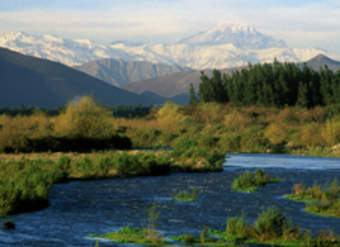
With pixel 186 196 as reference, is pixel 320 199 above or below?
above

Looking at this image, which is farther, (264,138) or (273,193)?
(264,138)

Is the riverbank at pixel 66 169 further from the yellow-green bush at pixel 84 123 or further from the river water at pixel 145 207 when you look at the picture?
the yellow-green bush at pixel 84 123

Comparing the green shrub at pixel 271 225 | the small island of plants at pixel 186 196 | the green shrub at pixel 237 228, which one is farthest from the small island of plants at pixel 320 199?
the green shrub at pixel 237 228

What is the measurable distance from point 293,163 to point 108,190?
2103 cm

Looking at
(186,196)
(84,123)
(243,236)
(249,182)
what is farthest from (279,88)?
(243,236)

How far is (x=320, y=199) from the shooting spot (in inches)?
1089

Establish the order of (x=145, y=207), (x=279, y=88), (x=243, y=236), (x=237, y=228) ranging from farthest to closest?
(x=279, y=88), (x=145, y=207), (x=237, y=228), (x=243, y=236)

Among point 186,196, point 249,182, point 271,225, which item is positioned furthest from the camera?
point 249,182

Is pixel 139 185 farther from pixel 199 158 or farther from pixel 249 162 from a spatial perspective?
pixel 249 162

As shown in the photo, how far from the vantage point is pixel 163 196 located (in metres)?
29.5

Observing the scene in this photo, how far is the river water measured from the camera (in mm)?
20391

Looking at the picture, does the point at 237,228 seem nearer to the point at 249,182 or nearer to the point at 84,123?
the point at 249,182

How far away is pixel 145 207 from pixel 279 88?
80.3m

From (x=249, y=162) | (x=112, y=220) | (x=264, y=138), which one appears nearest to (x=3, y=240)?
(x=112, y=220)
